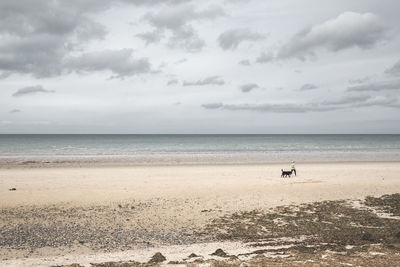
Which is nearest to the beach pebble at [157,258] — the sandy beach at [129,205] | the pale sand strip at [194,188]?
the sandy beach at [129,205]

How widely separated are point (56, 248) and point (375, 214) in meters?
12.2

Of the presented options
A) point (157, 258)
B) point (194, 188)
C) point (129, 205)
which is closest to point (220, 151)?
point (194, 188)

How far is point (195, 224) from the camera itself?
39.6 ft

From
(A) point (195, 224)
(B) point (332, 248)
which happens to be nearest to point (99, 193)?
(A) point (195, 224)

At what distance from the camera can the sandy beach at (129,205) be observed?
9797 millimetres

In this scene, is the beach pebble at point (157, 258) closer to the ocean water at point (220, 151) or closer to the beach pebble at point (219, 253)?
the beach pebble at point (219, 253)

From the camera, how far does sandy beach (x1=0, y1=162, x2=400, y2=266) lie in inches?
386

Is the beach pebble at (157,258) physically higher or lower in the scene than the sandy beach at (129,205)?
higher

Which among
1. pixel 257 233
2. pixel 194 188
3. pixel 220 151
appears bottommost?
pixel 257 233

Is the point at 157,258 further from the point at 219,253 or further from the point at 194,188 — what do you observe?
the point at 194,188

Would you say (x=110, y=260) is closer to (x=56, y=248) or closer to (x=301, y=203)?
(x=56, y=248)

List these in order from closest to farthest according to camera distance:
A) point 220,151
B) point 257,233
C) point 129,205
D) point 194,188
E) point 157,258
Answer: point 157,258 → point 257,233 → point 129,205 → point 194,188 → point 220,151

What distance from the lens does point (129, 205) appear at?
14734 millimetres

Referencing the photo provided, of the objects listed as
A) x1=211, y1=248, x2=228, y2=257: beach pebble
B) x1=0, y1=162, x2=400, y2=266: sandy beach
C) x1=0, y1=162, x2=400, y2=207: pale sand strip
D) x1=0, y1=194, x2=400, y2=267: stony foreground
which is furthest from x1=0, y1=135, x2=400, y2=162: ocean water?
x1=211, y1=248, x2=228, y2=257: beach pebble
